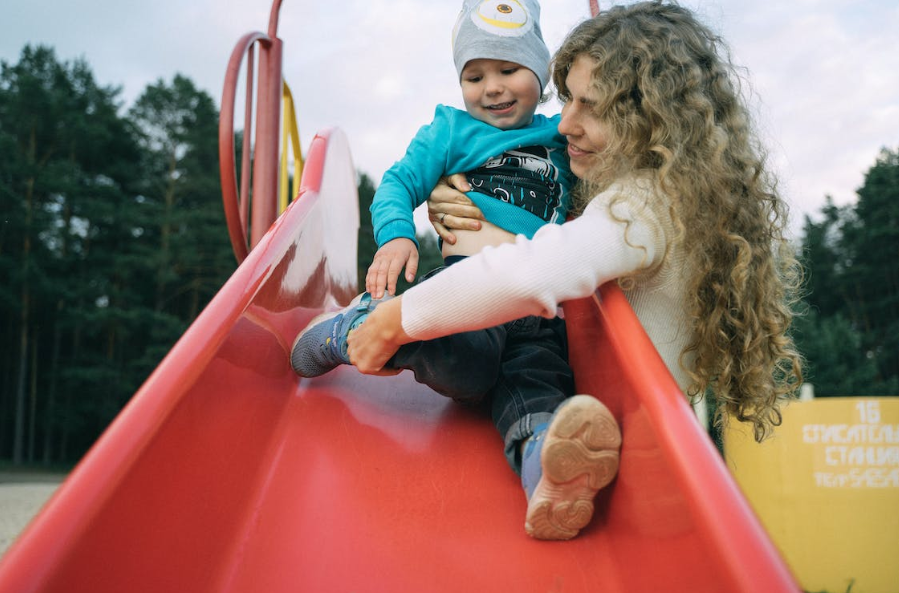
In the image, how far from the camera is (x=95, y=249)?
19750 mm

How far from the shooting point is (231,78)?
2145mm

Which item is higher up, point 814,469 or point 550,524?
point 550,524

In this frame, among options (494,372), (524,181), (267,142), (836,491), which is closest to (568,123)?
(524,181)

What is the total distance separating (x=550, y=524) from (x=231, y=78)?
1687 mm

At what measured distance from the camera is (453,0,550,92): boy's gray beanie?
70.7 inches

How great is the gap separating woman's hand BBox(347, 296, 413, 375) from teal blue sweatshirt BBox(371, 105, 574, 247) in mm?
427

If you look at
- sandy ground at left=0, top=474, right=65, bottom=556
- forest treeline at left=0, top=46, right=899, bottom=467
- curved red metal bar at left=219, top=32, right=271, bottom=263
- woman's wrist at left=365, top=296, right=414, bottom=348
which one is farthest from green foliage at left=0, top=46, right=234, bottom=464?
woman's wrist at left=365, top=296, right=414, bottom=348

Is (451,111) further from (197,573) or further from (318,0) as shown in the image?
(318,0)

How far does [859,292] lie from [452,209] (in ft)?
95.0

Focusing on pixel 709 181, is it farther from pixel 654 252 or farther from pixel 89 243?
pixel 89 243

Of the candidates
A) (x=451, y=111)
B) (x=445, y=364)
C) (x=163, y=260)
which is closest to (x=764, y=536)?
(x=445, y=364)

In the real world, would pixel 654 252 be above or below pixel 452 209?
below

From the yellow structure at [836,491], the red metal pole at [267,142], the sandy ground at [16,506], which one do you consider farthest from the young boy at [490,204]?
the sandy ground at [16,506]

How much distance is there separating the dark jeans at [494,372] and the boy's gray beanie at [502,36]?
0.78 metres
